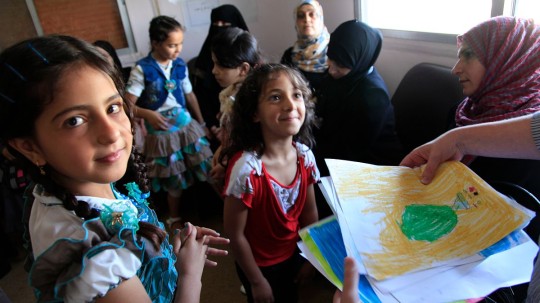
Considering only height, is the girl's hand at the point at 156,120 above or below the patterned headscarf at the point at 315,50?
below

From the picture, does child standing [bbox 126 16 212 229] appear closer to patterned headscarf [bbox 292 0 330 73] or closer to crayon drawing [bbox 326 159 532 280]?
patterned headscarf [bbox 292 0 330 73]

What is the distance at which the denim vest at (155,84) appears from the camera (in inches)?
81.5

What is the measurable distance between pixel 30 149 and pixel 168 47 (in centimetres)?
159

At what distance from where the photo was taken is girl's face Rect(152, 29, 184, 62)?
2.08 metres

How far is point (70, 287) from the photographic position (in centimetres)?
56

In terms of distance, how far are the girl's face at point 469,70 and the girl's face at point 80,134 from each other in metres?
1.17

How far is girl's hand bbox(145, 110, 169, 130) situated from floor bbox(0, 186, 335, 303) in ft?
1.95

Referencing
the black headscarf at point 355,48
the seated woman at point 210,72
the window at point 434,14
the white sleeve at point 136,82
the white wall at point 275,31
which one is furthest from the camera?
the seated woman at point 210,72

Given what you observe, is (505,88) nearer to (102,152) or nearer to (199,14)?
(102,152)

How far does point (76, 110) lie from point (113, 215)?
0.72ft

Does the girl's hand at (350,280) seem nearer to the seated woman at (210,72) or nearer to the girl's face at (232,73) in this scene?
the girl's face at (232,73)

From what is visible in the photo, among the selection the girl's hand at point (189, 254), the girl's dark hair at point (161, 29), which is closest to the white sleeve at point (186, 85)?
the girl's dark hair at point (161, 29)

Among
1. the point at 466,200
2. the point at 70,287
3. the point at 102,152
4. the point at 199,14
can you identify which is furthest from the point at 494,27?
the point at 199,14

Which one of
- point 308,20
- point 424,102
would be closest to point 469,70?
point 424,102
